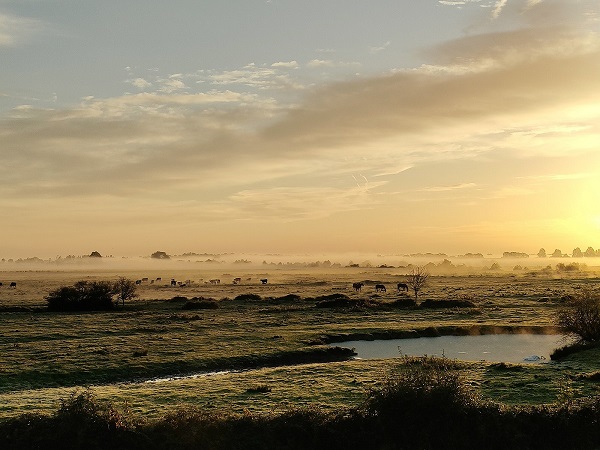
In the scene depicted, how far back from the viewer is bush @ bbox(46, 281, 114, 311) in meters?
90.2

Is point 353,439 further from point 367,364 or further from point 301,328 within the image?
point 301,328

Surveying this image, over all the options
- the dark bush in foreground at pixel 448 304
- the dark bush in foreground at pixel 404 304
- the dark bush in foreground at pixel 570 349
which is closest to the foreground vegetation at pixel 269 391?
the dark bush in foreground at pixel 570 349

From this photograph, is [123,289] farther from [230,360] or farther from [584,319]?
[584,319]

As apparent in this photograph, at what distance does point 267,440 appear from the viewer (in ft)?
83.0

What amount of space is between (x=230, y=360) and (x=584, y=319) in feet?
103

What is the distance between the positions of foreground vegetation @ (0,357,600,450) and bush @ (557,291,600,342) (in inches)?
878

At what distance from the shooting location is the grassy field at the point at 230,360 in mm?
31609

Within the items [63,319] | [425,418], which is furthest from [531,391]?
[63,319]

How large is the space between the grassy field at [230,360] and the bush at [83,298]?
517cm

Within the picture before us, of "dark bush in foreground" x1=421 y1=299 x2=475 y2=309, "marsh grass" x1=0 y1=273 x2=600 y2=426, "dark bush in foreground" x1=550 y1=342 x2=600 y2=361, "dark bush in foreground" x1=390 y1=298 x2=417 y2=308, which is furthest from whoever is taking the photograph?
"dark bush in foreground" x1=390 y1=298 x2=417 y2=308

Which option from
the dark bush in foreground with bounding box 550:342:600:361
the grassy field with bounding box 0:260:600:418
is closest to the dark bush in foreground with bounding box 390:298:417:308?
the grassy field with bounding box 0:260:600:418

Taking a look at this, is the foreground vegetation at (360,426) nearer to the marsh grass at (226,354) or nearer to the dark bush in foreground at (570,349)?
the marsh grass at (226,354)

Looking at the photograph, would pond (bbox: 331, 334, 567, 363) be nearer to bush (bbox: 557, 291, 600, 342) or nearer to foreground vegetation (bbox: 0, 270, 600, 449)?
bush (bbox: 557, 291, 600, 342)

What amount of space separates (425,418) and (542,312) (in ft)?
185
